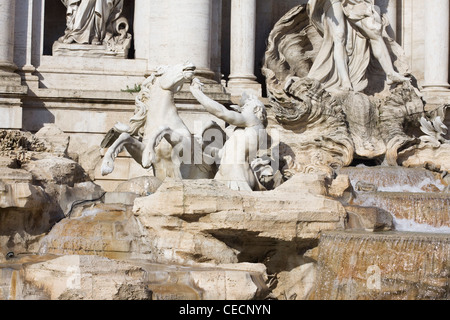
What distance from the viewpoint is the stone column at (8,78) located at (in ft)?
58.2

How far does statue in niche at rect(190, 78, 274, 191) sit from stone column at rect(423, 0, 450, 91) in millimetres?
6545

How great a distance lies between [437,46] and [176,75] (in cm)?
739

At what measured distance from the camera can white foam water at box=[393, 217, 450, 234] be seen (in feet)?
47.6

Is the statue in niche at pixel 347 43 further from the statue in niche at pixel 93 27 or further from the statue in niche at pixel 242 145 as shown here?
the statue in niche at pixel 242 145

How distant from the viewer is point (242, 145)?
587 inches

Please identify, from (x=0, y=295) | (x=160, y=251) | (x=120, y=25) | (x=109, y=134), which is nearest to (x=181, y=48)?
(x=120, y=25)

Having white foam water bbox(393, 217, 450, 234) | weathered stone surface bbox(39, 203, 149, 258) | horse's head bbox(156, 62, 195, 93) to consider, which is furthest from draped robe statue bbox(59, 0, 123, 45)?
white foam water bbox(393, 217, 450, 234)

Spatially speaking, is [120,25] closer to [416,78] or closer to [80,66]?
[80,66]

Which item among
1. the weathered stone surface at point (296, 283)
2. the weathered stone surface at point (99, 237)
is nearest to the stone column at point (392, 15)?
the weathered stone surface at point (296, 283)

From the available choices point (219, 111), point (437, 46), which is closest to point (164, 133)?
point (219, 111)

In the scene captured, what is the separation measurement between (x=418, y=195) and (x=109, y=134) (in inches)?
202

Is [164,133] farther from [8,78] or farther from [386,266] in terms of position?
[8,78]

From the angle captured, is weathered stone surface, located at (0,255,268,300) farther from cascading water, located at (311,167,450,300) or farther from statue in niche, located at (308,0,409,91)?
statue in niche, located at (308,0,409,91)

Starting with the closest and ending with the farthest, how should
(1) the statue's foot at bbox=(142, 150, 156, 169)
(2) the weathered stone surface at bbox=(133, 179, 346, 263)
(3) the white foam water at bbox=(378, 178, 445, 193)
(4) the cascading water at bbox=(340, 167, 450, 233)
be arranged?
(2) the weathered stone surface at bbox=(133, 179, 346, 263) < (1) the statue's foot at bbox=(142, 150, 156, 169) < (4) the cascading water at bbox=(340, 167, 450, 233) < (3) the white foam water at bbox=(378, 178, 445, 193)
